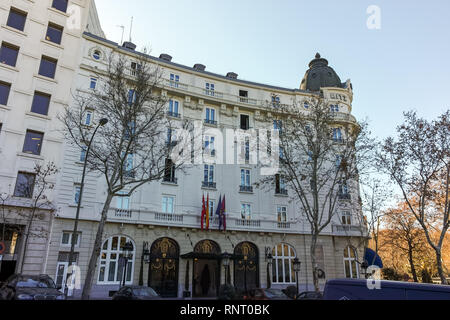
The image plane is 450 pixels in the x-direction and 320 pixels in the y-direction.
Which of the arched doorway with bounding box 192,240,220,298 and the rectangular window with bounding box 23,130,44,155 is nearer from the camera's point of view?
the rectangular window with bounding box 23,130,44,155

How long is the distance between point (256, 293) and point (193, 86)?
24188mm

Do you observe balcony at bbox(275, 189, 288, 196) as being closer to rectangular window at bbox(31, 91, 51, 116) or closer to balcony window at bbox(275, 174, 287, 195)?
balcony window at bbox(275, 174, 287, 195)

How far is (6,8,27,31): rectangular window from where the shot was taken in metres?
26.4

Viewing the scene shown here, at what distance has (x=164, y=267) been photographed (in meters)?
27.2

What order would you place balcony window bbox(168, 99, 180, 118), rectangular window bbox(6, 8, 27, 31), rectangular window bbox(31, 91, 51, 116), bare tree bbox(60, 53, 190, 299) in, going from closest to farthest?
bare tree bbox(60, 53, 190, 299) < rectangular window bbox(31, 91, 51, 116) < rectangular window bbox(6, 8, 27, 31) < balcony window bbox(168, 99, 180, 118)

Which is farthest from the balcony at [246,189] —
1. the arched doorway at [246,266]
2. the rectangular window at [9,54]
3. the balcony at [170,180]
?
the rectangular window at [9,54]

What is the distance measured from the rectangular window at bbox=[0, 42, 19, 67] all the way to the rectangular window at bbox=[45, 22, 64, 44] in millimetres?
3013

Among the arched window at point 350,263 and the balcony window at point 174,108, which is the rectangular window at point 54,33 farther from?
the arched window at point 350,263

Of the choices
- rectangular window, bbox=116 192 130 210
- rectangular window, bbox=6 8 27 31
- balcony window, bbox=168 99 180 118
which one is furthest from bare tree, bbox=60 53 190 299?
rectangular window, bbox=6 8 27 31

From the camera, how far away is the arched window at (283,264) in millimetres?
30484

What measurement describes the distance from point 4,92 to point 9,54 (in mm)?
3545

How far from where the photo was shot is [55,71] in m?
27.4
